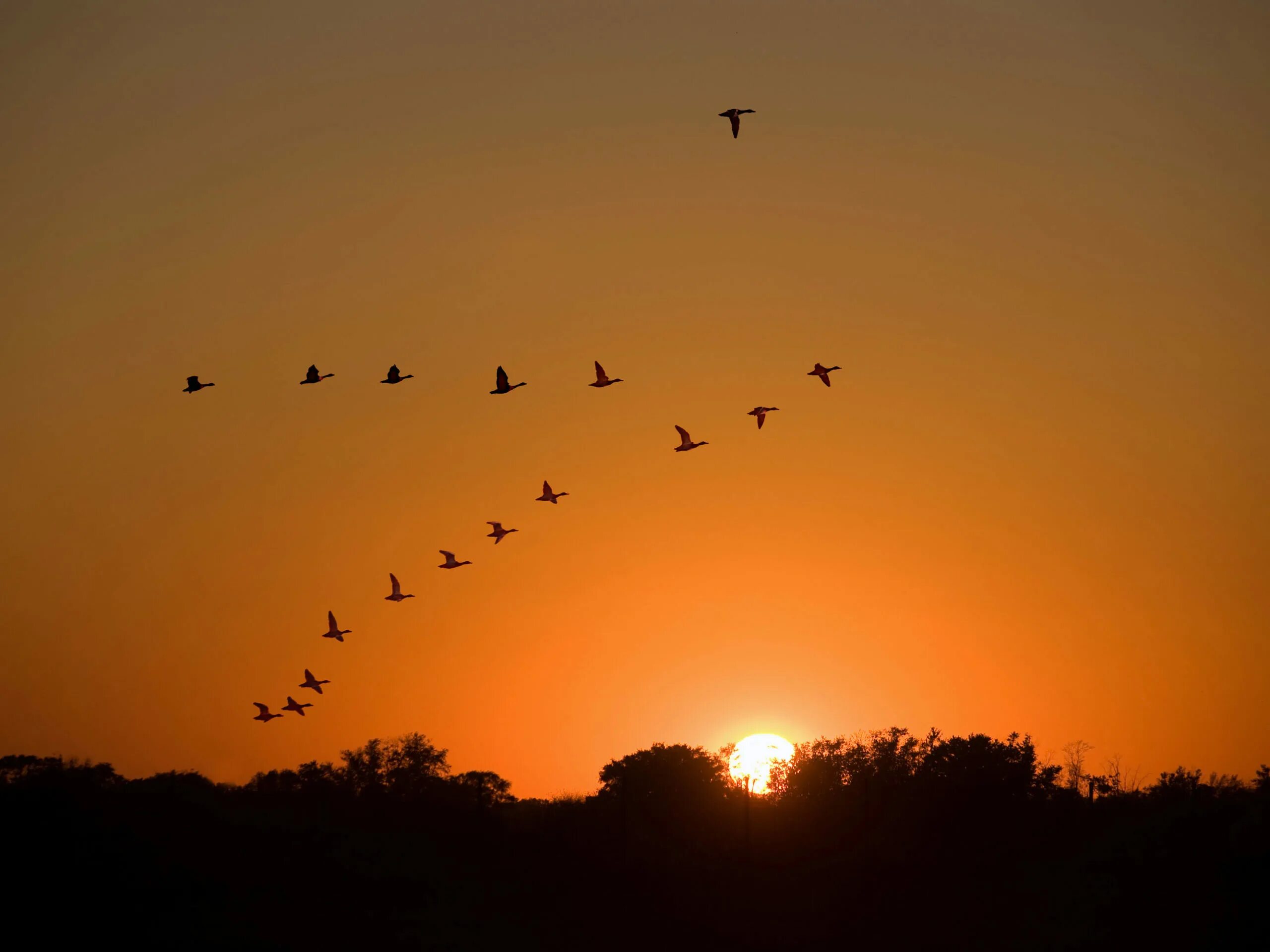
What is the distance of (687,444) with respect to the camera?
222ft

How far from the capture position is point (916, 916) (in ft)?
277

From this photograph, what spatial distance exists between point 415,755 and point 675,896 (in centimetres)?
4439

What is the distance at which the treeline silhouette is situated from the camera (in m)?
81.9

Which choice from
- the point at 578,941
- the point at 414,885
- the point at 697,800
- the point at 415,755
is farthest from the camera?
the point at 415,755

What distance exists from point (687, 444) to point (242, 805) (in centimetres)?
5434

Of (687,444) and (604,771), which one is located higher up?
(687,444)

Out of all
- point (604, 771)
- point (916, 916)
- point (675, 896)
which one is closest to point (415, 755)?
point (604, 771)

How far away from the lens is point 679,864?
308 ft

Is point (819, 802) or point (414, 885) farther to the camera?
point (819, 802)

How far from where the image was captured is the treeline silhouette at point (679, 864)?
8194 cm

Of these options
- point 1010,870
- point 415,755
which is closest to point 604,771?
point 415,755

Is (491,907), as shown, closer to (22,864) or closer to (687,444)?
(22,864)

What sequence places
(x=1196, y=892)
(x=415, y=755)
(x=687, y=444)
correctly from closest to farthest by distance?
(x=687, y=444), (x=1196, y=892), (x=415, y=755)

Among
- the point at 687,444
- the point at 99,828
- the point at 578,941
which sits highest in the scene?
→ the point at 687,444
